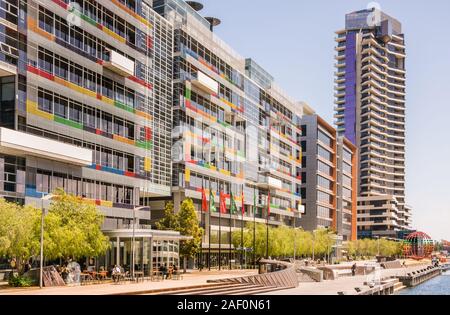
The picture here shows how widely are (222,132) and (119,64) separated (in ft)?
118

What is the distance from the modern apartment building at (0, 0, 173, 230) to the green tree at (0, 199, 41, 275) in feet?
43.6

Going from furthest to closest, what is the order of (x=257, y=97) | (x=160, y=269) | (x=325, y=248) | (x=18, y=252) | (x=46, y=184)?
(x=325, y=248)
(x=257, y=97)
(x=46, y=184)
(x=160, y=269)
(x=18, y=252)

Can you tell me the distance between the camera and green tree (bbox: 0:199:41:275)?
4441 centimetres

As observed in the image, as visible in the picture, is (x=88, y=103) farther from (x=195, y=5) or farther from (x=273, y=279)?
(x=195, y=5)

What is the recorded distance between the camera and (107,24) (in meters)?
79.6

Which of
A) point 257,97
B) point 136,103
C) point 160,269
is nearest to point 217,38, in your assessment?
point 257,97

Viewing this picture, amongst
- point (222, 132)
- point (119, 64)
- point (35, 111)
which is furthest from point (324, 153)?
point (35, 111)

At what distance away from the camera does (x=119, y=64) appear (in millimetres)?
78375

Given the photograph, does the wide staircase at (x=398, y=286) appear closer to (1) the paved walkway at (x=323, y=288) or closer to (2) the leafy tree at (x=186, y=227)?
(1) the paved walkway at (x=323, y=288)

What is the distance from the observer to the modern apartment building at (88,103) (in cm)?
6219

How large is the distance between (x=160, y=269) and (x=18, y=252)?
51.5 feet

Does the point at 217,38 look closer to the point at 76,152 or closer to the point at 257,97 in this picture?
the point at 257,97

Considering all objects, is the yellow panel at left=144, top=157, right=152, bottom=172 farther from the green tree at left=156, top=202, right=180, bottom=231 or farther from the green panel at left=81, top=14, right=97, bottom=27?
the green panel at left=81, top=14, right=97, bottom=27
